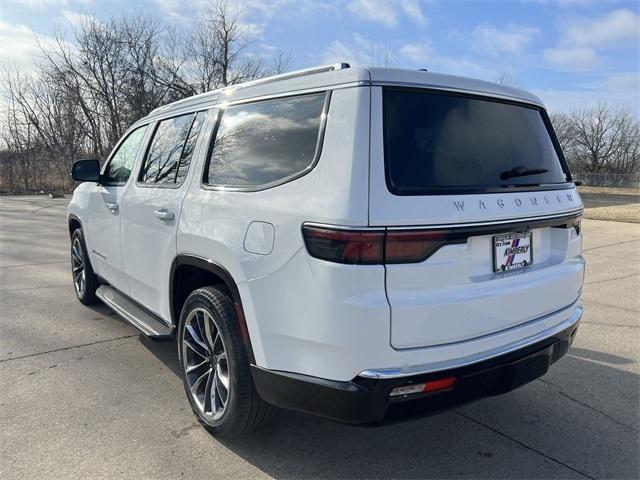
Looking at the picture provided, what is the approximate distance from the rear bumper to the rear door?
4.07 feet

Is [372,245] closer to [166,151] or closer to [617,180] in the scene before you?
[166,151]

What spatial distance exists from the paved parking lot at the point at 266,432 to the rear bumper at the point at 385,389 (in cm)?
53

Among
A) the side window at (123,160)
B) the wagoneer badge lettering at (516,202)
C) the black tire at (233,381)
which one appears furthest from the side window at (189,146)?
the wagoneer badge lettering at (516,202)

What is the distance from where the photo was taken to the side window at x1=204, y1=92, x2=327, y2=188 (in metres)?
2.39

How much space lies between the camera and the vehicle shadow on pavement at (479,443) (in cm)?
261

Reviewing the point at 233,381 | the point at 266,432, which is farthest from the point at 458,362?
the point at 266,432

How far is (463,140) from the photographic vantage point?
2410 mm

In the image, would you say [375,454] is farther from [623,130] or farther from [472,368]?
[623,130]

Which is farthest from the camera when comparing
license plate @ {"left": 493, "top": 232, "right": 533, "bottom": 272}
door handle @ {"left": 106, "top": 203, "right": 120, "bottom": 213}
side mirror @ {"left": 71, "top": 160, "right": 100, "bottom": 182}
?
side mirror @ {"left": 71, "top": 160, "right": 100, "bottom": 182}

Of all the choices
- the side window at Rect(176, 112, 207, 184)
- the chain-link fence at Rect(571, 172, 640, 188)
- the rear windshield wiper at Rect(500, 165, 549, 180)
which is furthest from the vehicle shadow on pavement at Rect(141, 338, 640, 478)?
the chain-link fence at Rect(571, 172, 640, 188)

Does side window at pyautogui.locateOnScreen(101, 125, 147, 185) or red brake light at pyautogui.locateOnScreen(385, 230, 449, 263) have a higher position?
side window at pyautogui.locateOnScreen(101, 125, 147, 185)

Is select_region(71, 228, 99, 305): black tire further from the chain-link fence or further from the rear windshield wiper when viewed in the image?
the chain-link fence

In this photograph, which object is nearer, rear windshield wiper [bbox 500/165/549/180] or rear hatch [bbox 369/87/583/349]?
rear hatch [bbox 369/87/583/349]

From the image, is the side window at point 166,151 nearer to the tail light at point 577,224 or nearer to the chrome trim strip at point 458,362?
the chrome trim strip at point 458,362
